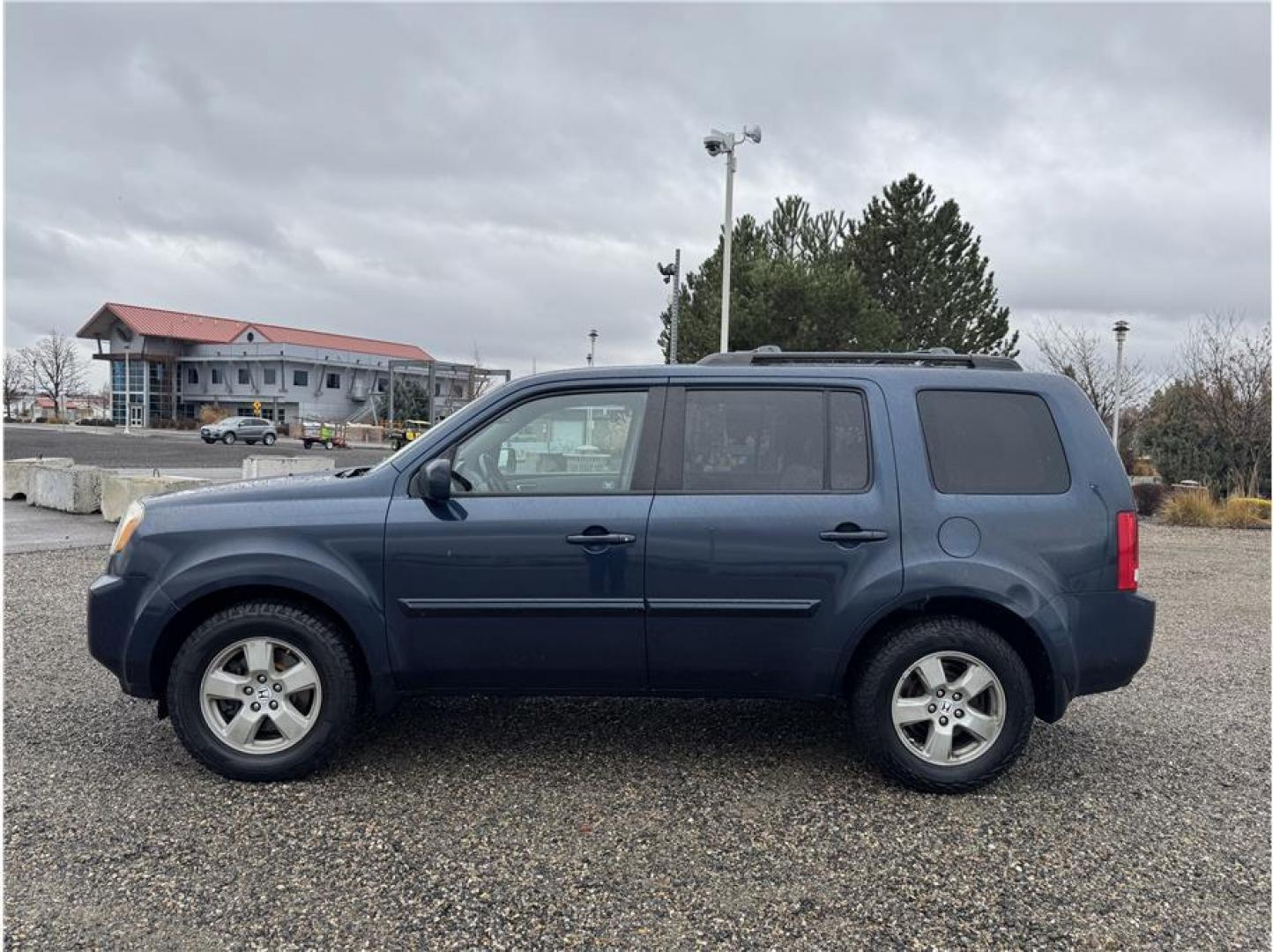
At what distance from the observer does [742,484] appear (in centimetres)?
390

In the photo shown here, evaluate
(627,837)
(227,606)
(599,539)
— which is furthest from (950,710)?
(227,606)

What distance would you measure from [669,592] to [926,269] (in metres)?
32.6

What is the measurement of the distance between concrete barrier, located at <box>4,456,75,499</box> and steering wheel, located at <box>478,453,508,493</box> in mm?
12897

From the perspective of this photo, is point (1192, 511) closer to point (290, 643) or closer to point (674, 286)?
point (674, 286)

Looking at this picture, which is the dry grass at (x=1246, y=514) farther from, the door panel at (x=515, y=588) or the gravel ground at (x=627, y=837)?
the door panel at (x=515, y=588)

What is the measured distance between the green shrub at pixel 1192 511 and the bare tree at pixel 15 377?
88.8m

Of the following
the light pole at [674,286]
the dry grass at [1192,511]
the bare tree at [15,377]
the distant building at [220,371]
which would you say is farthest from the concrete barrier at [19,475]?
the bare tree at [15,377]

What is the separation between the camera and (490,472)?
397 cm

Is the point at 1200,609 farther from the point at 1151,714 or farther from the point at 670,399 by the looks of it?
the point at 670,399

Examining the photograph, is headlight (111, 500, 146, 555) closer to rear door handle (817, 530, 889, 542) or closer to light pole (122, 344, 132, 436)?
rear door handle (817, 530, 889, 542)

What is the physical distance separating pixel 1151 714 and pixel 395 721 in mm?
4088

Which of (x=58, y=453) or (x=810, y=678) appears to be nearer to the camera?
(x=810, y=678)

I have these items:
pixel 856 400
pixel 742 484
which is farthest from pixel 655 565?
pixel 856 400

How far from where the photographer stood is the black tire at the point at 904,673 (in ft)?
12.4
